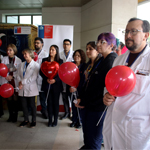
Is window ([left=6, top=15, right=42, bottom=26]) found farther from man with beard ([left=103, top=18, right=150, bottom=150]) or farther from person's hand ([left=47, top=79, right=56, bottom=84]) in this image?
man with beard ([left=103, top=18, right=150, bottom=150])

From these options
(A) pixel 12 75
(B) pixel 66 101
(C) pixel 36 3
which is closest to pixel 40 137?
(B) pixel 66 101

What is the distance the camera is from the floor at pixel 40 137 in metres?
2.24

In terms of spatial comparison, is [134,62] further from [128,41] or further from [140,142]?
[140,142]

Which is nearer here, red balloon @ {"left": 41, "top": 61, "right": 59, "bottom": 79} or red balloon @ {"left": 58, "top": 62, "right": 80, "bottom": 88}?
red balloon @ {"left": 58, "top": 62, "right": 80, "bottom": 88}

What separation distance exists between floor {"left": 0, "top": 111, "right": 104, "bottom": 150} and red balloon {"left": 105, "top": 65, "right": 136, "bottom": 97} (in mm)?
1501

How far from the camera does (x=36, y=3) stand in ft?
19.9

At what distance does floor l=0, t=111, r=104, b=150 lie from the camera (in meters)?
2.24

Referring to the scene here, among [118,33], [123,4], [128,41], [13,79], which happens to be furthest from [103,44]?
[123,4]

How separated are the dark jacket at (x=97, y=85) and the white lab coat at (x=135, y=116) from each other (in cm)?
28

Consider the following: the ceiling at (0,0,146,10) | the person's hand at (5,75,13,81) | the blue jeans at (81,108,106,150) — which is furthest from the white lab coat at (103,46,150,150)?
the ceiling at (0,0,146,10)

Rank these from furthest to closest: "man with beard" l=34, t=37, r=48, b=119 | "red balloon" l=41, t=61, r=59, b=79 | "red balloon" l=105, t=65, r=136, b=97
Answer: "man with beard" l=34, t=37, r=48, b=119
"red balloon" l=41, t=61, r=59, b=79
"red balloon" l=105, t=65, r=136, b=97

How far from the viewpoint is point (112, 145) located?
1.22 metres

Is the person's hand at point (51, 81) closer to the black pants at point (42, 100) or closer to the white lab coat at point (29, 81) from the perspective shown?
the white lab coat at point (29, 81)

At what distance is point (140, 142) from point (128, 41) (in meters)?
0.80
